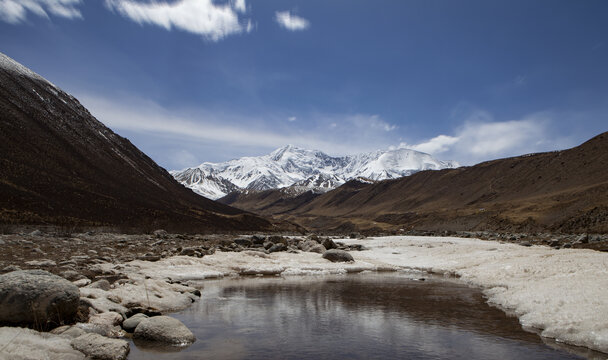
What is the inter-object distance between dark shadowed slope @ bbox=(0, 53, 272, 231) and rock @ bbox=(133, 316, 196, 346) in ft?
204

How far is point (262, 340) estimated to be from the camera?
14.7 metres

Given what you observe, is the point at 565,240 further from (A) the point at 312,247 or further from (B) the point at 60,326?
(B) the point at 60,326

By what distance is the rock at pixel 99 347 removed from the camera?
11.9 meters

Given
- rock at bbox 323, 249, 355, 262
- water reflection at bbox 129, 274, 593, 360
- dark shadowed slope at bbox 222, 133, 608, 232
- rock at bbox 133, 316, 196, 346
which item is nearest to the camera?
water reflection at bbox 129, 274, 593, 360

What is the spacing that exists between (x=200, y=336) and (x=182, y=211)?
111 metres

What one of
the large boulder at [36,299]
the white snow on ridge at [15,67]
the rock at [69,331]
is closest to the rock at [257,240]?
the large boulder at [36,299]

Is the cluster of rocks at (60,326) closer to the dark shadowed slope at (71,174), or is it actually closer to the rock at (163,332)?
the rock at (163,332)

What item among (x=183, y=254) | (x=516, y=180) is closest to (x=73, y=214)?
(x=183, y=254)

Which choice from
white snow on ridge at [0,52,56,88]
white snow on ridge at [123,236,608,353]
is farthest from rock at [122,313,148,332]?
white snow on ridge at [0,52,56,88]

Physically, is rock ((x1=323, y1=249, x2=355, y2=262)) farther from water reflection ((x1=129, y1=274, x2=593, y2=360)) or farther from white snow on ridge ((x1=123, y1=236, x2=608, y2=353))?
water reflection ((x1=129, y1=274, x2=593, y2=360))

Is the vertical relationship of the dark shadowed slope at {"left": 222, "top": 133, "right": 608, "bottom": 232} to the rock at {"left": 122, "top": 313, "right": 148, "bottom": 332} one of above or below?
above

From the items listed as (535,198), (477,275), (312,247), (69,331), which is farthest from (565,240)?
(535,198)

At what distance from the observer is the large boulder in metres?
12.5

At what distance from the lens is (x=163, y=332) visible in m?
14.3
